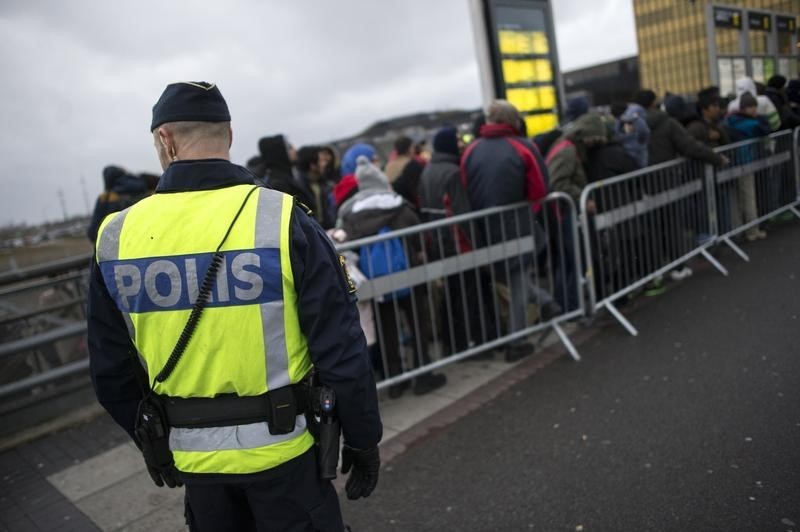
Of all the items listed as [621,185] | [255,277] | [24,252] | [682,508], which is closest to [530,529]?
[682,508]

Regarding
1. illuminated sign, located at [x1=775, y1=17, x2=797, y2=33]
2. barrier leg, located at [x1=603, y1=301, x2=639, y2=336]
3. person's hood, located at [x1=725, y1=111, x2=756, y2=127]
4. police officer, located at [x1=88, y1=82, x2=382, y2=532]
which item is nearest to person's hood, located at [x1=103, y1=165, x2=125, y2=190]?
police officer, located at [x1=88, y1=82, x2=382, y2=532]

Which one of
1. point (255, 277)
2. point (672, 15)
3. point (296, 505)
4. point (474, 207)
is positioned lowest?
point (296, 505)

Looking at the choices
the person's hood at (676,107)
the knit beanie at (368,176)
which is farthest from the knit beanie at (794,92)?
the knit beanie at (368,176)

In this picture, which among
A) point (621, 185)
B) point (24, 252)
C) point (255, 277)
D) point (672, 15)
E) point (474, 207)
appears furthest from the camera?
point (672, 15)

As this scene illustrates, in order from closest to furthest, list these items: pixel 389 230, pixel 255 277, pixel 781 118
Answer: pixel 255 277
pixel 389 230
pixel 781 118

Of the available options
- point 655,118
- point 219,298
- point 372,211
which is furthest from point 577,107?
point 219,298

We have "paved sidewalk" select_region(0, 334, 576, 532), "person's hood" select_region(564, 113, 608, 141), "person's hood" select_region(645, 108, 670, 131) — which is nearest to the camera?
"paved sidewalk" select_region(0, 334, 576, 532)

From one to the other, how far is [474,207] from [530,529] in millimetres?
2942

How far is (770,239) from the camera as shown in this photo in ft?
26.7

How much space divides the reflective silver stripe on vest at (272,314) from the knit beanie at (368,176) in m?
2.85

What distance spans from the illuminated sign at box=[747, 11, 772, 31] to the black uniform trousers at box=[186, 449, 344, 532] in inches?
533

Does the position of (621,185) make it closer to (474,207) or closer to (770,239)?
(474,207)

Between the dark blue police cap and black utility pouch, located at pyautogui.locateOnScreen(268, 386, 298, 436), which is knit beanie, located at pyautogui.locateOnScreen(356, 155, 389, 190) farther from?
black utility pouch, located at pyautogui.locateOnScreen(268, 386, 298, 436)

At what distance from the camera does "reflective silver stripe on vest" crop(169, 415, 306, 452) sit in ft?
5.95
